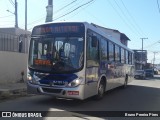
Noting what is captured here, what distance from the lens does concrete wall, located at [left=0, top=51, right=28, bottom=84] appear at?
18922 millimetres

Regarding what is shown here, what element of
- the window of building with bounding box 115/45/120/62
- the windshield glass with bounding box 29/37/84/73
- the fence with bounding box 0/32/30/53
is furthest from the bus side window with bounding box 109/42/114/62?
the fence with bounding box 0/32/30/53

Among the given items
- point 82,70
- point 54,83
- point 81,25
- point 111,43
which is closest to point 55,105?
point 54,83

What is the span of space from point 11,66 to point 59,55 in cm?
985

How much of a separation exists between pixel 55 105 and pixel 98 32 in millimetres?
3767

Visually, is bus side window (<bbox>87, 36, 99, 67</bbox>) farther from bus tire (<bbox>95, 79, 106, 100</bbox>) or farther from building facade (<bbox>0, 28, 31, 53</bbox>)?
building facade (<bbox>0, 28, 31, 53</bbox>)

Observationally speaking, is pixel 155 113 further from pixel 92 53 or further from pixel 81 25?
pixel 81 25

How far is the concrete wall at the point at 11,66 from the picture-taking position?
62.1 feet

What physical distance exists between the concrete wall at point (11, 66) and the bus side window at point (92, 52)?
8573 mm

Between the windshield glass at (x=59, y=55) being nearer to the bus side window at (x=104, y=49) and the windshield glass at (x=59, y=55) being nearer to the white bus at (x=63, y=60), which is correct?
the white bus at (x=63, y=60)

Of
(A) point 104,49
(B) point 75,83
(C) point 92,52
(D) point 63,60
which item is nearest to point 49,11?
(A) point 104,49

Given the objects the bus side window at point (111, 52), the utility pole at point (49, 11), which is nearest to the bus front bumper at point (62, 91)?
the bus side window at point (111, 52)

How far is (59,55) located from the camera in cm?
1082

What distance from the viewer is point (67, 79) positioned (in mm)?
10523

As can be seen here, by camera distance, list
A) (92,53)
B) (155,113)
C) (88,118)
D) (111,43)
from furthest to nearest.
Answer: (111,43), (92,53), (155,113), (88,118)
